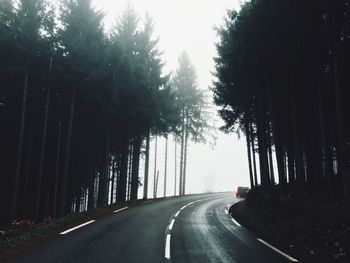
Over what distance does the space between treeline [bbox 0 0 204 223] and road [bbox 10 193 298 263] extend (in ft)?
34.2

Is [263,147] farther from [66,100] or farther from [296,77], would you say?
[66,100]

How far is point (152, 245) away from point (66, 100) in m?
20.0

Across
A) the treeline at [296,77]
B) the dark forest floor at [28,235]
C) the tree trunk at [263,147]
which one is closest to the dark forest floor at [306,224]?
the treeline at [296,77]

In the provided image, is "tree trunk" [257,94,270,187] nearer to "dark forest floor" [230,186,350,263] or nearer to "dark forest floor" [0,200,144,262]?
"dark forest floor" [230,186,350,263]

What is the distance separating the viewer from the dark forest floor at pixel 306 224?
11.0m

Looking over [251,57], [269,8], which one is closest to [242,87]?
[251,57]

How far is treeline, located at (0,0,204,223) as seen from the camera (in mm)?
24891

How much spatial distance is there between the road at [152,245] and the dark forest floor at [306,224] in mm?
835

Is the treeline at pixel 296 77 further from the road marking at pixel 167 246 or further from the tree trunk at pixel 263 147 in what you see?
the road marking at pixel 167 246

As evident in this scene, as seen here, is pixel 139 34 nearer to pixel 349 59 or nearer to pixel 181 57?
pixel 181 57

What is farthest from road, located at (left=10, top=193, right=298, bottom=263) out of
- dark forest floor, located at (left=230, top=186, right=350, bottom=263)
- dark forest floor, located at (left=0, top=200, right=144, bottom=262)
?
dark forest floor, located at (left=230, top=186, right=350, bottom=263)

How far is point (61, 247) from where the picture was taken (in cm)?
1124

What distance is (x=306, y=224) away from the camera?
13.7 meters

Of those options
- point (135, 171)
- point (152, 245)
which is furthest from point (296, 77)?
point (135, 171)
